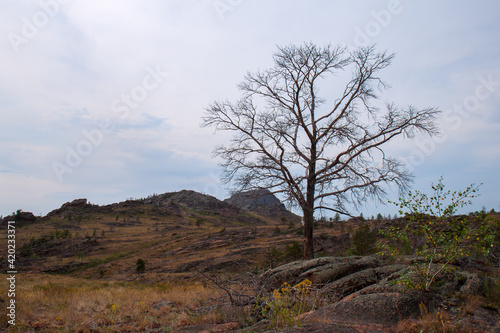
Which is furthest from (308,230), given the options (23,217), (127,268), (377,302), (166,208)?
(166,208)

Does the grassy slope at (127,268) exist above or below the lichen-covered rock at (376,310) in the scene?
below

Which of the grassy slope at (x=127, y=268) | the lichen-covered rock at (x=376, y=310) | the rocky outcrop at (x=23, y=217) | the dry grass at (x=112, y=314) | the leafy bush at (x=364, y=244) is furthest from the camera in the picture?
the rocky outcrop at (x=23, y=217)

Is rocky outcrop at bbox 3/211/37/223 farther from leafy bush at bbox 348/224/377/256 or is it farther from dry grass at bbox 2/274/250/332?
leafy bush at bbox 348/224/377/256

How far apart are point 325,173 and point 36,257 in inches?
1569

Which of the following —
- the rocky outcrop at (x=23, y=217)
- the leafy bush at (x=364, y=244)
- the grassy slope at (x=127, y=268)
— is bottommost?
the grassy slope at (x=127, y=268)

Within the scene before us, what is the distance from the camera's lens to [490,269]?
956 centimetres

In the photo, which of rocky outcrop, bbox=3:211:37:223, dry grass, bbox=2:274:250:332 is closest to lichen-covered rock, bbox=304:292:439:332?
dry grass, bbox=2:274:250:332

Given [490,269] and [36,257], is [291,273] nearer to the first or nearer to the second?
[490,269]

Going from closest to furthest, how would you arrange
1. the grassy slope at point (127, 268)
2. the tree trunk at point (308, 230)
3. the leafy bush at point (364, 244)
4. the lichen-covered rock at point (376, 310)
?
the lichen-covered rock at point (376, 310)
the grassy slope at point (127, 268)
the tree trunk at point (308, 230)
the leafy bush at point (364, 244)

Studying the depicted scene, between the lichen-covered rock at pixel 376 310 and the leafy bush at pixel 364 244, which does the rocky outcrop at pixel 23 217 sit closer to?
the leafy bush at pixel 364 244

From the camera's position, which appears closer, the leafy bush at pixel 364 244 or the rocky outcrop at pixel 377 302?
the rocky outcrop at pixel 377 302

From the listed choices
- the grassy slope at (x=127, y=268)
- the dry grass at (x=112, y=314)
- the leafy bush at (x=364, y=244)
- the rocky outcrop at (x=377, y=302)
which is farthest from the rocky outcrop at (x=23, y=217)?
the rocky outcrop at (x=377, y=302)

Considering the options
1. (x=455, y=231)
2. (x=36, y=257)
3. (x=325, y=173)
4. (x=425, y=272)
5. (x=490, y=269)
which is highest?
(x=325, y=173)

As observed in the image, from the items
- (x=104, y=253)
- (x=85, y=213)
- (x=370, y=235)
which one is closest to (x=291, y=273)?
(x=370, y=235)
